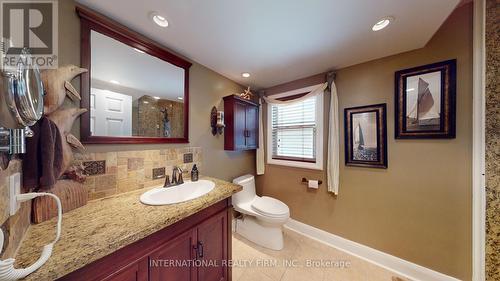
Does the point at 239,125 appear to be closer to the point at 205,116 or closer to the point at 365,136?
the point at 205,116

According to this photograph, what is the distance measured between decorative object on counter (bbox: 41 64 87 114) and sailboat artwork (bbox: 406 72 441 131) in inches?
106

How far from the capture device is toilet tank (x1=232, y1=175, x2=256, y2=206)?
6.78 feet

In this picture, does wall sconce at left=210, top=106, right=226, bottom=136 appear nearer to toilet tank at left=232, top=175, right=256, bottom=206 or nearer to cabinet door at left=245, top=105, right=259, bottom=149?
cabinet door at left=245, top=105, right=259, bottom=149

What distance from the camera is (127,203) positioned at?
103 cm

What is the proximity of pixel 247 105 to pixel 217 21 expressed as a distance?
3.76 ft

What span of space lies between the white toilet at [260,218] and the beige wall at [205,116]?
1.00 ft

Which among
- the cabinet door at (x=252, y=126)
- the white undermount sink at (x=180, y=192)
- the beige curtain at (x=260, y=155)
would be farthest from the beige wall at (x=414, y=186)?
the white undermount sink at (x=180, y=192)

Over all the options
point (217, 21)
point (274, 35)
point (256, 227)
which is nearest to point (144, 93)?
point (217, 21)

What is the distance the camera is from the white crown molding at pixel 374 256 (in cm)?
145

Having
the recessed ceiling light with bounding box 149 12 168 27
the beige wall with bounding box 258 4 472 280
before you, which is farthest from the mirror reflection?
the beige wall with bounding box 258 4 472 280

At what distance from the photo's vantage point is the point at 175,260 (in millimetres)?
920

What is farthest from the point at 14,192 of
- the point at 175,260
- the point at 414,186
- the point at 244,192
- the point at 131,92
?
the point at 414,186

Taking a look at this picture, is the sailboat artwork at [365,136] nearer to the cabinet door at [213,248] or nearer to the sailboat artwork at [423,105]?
the sailboat artwork at [423,105]

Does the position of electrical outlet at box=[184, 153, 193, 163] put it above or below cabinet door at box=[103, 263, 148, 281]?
above
